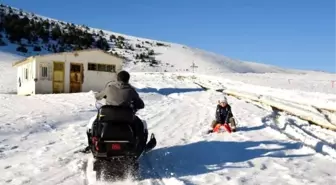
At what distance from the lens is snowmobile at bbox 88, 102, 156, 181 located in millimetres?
6836

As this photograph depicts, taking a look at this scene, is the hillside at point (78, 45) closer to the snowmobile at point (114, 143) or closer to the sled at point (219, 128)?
the sled at point (219, 128)

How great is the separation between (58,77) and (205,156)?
2370cm

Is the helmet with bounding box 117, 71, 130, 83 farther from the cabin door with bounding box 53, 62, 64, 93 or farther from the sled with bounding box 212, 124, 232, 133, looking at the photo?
the cabin door with bounding box 53, 62, 64, 93

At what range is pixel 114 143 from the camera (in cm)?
684

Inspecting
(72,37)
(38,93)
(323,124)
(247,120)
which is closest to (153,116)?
(247,120)

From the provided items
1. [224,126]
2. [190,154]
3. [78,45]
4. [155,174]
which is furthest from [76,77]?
[78,45]

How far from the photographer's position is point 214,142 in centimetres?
1040

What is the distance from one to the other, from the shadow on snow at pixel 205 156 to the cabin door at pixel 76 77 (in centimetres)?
2219

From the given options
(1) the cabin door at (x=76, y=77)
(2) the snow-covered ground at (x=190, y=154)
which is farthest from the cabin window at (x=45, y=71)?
(2) the snow-covered ground at (x=190, y=154)

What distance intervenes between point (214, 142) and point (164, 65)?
8525 centimetres

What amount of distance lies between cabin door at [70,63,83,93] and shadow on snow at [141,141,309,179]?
22.2 m

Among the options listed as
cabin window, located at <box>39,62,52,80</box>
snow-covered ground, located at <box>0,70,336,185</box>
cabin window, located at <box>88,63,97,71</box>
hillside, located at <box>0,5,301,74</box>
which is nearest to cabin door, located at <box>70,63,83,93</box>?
cabin window, located at <box>88,63,97,71</box>

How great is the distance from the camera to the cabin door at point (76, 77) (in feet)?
103

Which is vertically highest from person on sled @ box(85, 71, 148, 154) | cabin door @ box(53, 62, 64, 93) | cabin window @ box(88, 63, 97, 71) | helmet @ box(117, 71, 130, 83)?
helmet @ box(117, 71, 130, 83)
